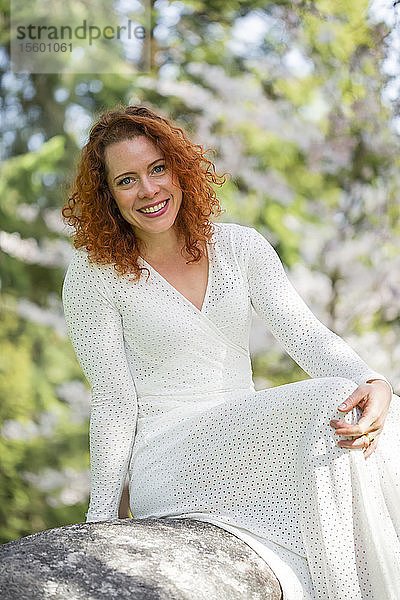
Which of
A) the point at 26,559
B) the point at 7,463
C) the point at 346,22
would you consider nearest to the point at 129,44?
the point at 346,22

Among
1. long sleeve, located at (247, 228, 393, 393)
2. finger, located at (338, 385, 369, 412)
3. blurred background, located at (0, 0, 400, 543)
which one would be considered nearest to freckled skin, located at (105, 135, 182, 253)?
long sleeve, located at (247, 228, 393, 393)

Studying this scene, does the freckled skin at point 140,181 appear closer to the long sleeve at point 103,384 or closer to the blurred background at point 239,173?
the long sleeve at point 103,384

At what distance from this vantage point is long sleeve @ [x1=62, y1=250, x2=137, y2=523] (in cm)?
194

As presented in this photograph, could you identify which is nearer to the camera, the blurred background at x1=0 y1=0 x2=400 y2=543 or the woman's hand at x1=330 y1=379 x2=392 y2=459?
the woman's hand at x1=330 y1=379 x2=392 y2=459

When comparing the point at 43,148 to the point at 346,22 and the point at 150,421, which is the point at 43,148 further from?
the point at 150,421

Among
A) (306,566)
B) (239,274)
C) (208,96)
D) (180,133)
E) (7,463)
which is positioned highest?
(208,96)

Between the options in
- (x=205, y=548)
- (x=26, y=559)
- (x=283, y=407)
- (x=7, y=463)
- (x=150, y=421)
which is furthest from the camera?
(x=7, y=463)

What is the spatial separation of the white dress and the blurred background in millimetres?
1857

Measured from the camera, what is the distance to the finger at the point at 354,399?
1.57m

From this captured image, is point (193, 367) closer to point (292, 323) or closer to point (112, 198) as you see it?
point (292, 323)

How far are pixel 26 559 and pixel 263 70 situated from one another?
2.97 meters

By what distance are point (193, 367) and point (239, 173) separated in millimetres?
2063

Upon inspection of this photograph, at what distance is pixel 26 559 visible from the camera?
141 centimetres

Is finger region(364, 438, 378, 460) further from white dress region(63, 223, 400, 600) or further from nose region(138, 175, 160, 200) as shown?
nose region(138, 175, 160, 200)
